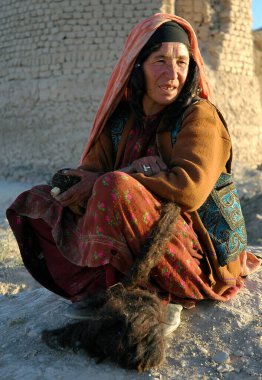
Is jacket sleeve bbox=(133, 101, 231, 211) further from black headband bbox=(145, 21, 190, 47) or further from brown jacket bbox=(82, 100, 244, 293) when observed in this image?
black headband bbox=(145, 21, 190, 47)

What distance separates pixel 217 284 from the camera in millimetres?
2316

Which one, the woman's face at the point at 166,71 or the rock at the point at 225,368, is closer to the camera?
the rock at the point at 225,368

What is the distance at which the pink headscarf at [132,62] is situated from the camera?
2.36m

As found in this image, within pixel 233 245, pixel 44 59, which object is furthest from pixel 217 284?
pixel 44 59

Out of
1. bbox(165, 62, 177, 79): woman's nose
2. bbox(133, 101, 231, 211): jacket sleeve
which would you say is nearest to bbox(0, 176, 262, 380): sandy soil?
bbox(133, 101, 231, 211): jacket sleeve

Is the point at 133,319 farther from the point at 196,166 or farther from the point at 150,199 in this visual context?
the point at 196,166

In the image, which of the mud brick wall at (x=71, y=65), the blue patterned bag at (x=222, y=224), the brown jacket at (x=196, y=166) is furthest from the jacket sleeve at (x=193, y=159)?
the mud brick wall at (x=71, y=65)

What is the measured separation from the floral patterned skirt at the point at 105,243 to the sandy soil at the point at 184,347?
89 mm

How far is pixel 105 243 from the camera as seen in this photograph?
199 cm

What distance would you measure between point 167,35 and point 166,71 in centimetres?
15

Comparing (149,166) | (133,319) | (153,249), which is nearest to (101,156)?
(149,166)

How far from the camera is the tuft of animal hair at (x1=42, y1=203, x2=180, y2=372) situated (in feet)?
6.23

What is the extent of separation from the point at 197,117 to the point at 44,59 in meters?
6.75

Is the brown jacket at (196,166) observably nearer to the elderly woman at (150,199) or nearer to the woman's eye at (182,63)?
the elderly woman at (150,199)
